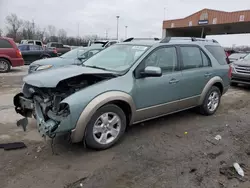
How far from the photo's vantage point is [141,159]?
327cm

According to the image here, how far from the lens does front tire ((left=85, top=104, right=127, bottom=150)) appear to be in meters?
3.24

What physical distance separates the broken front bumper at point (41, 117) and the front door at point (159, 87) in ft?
4.18

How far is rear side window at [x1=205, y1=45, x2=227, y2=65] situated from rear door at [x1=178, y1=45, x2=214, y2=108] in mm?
297

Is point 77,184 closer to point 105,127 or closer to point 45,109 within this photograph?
point 105,127

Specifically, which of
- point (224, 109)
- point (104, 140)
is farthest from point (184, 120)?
point (104, 140)

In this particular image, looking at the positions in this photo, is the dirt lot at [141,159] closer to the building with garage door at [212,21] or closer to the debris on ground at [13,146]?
the debris on ground at [13,146]

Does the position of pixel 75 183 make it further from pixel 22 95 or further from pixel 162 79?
pixel 162 79

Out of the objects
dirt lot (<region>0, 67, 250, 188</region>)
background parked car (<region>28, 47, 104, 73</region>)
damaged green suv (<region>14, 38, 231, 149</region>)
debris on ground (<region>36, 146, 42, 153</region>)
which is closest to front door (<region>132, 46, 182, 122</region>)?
damaged green suv (<region>14, 38, 231, 149</region>)

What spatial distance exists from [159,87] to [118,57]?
993mm

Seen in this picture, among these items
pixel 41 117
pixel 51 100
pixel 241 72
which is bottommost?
pixel 41 117

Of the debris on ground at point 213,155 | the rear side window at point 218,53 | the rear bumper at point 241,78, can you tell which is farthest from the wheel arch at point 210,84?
the rear bumper at point 241,78

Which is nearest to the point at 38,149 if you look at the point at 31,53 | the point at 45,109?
the point at 45,109

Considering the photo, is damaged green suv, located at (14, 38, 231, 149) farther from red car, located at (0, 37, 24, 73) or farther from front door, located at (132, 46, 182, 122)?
red car, located at (0, 37, 24, 73)

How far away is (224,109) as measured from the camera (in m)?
6.06
